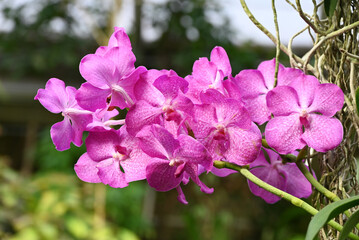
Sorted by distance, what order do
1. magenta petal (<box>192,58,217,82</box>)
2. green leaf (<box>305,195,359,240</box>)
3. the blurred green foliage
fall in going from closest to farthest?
1. green leaf (<box>305,195,359,240</box>)
2. magenta petal (<box>192,58,217,82</box>)
3. the blurred green foliage

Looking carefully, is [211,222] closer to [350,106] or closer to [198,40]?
[198,40]

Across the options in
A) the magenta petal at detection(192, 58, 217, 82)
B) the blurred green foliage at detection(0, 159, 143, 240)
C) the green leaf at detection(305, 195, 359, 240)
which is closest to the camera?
the green leaf at detection(305, 195, 359, 240)

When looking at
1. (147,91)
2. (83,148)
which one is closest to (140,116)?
(147,91)

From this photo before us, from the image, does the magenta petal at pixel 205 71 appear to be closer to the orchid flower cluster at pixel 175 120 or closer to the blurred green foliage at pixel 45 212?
the orchid flower cluster at pixel 175 120

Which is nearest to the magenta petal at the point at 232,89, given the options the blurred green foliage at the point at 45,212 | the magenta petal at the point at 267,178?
the magenta petal at the point at 267,178

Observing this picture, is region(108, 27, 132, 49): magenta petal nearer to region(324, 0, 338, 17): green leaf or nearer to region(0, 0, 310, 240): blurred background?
region(324, 0, 338, 17): green leaf

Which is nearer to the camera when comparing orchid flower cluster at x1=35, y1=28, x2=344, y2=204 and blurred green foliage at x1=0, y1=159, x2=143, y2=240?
orchid flower cluster at x1=35, y1=28, x2=344, y2=204

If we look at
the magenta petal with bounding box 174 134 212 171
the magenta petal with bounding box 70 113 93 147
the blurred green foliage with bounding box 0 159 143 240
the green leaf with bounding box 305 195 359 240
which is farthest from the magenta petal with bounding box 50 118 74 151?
the blurred green foliage with bounding box 0 159 143 240
